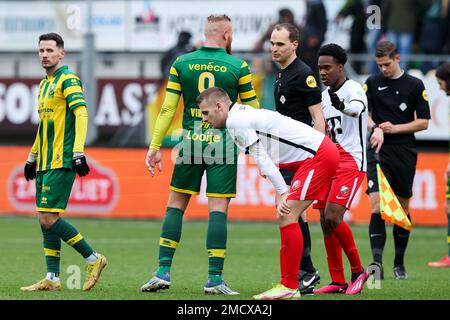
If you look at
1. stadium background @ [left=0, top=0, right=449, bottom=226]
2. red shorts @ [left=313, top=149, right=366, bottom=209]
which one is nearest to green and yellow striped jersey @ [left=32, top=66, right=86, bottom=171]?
red shorts @ [left=313, top=149, right=366, bottom=209]

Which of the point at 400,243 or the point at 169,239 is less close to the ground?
the point at 169,239

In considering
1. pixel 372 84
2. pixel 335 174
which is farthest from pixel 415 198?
pixel 335 174

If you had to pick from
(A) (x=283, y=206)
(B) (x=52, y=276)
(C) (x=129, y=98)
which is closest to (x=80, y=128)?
(B) (x=52, y=276)

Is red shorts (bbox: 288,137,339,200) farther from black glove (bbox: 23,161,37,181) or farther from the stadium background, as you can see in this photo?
the stadium background

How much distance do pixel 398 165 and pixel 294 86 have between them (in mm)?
2560

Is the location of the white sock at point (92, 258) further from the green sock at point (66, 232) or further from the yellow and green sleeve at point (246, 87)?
the yellow and green sleeve at point (246, 87)

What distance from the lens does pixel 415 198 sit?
58.9ft

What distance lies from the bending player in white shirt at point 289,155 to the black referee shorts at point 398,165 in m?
2.83

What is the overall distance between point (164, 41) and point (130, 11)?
93cm

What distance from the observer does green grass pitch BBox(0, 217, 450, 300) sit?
987 cm

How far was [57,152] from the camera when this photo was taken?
32.6ft

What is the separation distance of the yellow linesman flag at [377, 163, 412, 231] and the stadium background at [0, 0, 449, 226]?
598 cm

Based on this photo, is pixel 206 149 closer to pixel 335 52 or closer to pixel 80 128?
pixel 80 128
